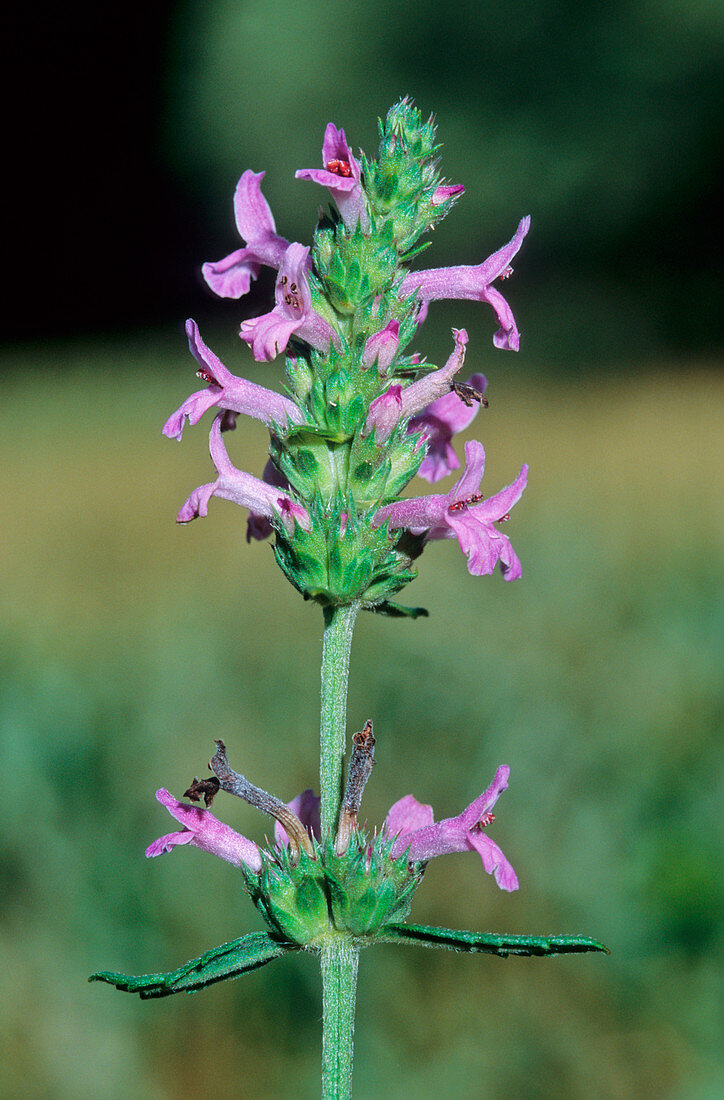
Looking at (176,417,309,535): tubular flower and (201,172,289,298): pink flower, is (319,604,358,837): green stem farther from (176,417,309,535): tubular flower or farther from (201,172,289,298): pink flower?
(201,172,289,298): pink flower

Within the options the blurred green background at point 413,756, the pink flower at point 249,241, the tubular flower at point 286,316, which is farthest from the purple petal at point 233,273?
the blurred green background at point 413,756

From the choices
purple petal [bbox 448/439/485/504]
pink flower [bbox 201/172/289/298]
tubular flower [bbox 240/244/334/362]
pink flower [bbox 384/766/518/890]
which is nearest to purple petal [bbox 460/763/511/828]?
pink flower [bbox 384/766/518/890]

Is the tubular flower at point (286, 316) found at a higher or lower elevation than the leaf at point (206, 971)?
higher

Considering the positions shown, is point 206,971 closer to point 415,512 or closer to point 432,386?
point 415,512

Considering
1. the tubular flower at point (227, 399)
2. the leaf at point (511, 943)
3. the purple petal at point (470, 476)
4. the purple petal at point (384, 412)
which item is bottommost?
the leaf at point (511, 943)

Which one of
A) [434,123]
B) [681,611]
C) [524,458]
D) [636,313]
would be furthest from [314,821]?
[636,313]

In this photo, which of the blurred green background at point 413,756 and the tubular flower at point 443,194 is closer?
the tubular flower at point 443,194

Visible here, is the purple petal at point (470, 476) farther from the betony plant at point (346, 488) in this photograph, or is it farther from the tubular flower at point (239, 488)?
the tubular flower at point (239, 488)

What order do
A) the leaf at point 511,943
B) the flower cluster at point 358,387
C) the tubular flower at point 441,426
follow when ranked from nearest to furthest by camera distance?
1. the leaf at point 511,943
2. the flower cluster at point 358,387
3. the tubular flower at point 441,426
